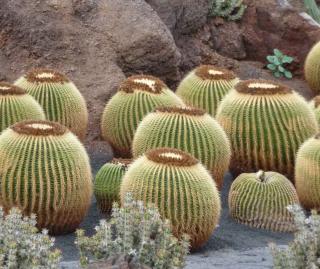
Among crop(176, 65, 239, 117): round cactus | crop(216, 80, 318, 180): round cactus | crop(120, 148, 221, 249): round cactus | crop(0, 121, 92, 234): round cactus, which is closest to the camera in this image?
crop(120, 148, 221, 249): round cactus

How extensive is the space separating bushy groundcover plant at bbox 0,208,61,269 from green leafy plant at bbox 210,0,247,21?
992 cm

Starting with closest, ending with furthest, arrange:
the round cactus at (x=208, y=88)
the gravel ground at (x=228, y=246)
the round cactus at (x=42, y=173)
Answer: the gravel ground at (x=228, y=246) < the round cactus at (x=42, y=173) < the round cactus at (x=208, y=88)

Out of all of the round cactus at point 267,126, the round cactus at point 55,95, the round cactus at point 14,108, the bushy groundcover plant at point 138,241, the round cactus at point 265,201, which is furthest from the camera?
the round cactus at point 55,95

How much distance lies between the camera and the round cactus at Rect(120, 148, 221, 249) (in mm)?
6832

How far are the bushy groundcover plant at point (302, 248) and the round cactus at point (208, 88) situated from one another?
5189 millimetres

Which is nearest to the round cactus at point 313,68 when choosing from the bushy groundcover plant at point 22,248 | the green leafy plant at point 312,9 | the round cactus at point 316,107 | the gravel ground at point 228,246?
the green leafy plant at point 312,9

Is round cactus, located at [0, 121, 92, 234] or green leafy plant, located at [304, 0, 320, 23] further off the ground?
round cactus, located at [0, 121, 92, 234]

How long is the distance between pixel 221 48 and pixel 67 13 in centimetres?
356

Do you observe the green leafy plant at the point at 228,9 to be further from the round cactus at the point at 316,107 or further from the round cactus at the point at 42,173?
the round cactus at the point at 42,173

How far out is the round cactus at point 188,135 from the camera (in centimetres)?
802

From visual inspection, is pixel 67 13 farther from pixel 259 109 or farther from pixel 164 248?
pixel 164 248

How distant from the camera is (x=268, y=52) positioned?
14.7 m

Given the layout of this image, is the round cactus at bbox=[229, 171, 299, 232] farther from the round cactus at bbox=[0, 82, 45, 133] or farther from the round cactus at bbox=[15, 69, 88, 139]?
the round cactus at bbox=[15, 69, 88, 139]

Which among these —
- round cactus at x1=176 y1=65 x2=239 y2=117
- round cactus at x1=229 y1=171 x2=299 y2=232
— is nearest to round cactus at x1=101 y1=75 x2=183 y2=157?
round cactus at x1=176 y1=65 x2=239 y2=117
